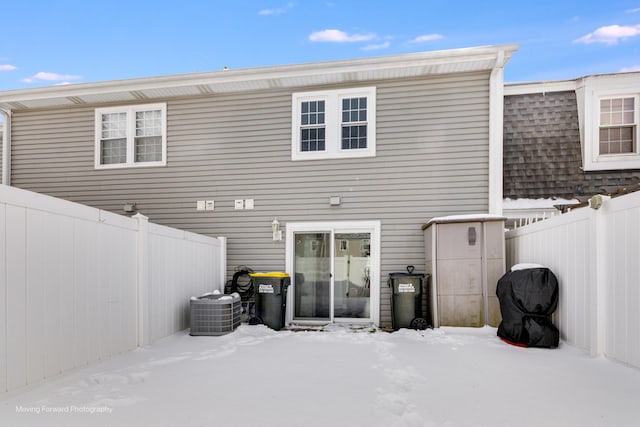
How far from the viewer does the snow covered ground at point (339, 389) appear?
2355 mm

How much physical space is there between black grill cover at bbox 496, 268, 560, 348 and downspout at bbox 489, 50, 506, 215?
1745mm

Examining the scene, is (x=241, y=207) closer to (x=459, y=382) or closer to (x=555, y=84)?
(x=459, y=382)

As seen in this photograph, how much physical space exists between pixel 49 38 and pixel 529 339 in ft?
41.1

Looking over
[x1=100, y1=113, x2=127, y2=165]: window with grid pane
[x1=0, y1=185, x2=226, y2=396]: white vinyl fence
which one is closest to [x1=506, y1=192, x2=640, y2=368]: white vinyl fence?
[x1=0, y1=185, x2=226, y2=396]: white vinyl fence

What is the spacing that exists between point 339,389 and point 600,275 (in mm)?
2690

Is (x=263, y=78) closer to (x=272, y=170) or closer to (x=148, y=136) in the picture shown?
(x=272, y=170)

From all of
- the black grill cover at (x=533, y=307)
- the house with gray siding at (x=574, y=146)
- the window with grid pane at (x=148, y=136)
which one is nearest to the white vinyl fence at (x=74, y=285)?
the window with grid pane at (x=148, y=136)

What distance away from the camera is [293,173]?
258 inches

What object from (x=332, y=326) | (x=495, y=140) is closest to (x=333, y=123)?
(x=495, y=140)

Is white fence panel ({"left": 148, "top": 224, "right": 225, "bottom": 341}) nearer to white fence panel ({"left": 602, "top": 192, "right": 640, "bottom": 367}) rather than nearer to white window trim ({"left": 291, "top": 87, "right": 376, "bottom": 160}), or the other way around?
white window trim ({"left": 291, "top": 87, "right": 376, "bottom": 160})

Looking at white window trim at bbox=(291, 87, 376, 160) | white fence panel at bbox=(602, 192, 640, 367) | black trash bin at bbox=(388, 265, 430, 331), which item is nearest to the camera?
white fence panel at bbox=(602, 192, 640, 367)

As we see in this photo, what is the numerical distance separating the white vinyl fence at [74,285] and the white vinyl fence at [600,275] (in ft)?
15.5

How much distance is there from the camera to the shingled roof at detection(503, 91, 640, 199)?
673 cm

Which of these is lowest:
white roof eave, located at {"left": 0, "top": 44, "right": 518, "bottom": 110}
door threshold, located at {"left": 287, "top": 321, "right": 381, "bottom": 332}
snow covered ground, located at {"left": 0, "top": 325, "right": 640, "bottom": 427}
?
door threshold, located at {"left": 287, "top": 321, "right": 381, "bottom": 332}
